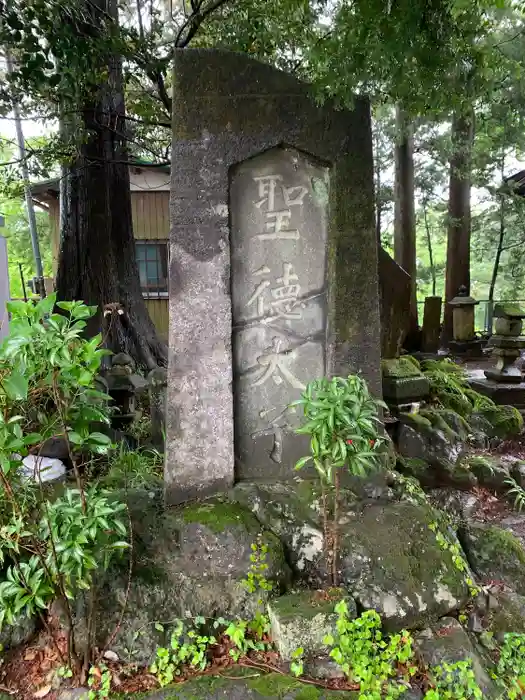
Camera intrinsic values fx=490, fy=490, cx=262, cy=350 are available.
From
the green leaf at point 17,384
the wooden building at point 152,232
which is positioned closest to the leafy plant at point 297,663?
the green leaf at point 17,384

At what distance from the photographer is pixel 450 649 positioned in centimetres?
242

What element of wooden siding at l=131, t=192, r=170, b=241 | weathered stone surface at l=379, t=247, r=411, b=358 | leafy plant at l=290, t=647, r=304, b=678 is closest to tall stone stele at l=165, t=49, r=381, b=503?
leafy plant at l=290, t=647, r=304, b=678

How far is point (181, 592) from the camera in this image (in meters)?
2.68

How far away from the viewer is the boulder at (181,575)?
99.2 inches

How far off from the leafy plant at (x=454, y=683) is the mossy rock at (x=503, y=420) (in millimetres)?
3662

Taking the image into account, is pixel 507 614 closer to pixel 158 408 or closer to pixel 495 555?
pixel 495 555

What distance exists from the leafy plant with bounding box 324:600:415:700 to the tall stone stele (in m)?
1.19

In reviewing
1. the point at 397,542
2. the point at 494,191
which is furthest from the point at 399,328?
the point at 494,191

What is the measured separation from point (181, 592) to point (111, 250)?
465 centimetres

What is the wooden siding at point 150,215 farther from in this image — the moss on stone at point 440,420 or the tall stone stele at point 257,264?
the tall stone stele at point 257,264

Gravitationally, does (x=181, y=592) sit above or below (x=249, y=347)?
below

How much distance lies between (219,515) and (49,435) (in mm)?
1264

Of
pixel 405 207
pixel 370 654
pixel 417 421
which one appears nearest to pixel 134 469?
pixel 370 654

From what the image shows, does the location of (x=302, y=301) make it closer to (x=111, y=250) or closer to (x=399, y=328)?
(x=399, y=328)
